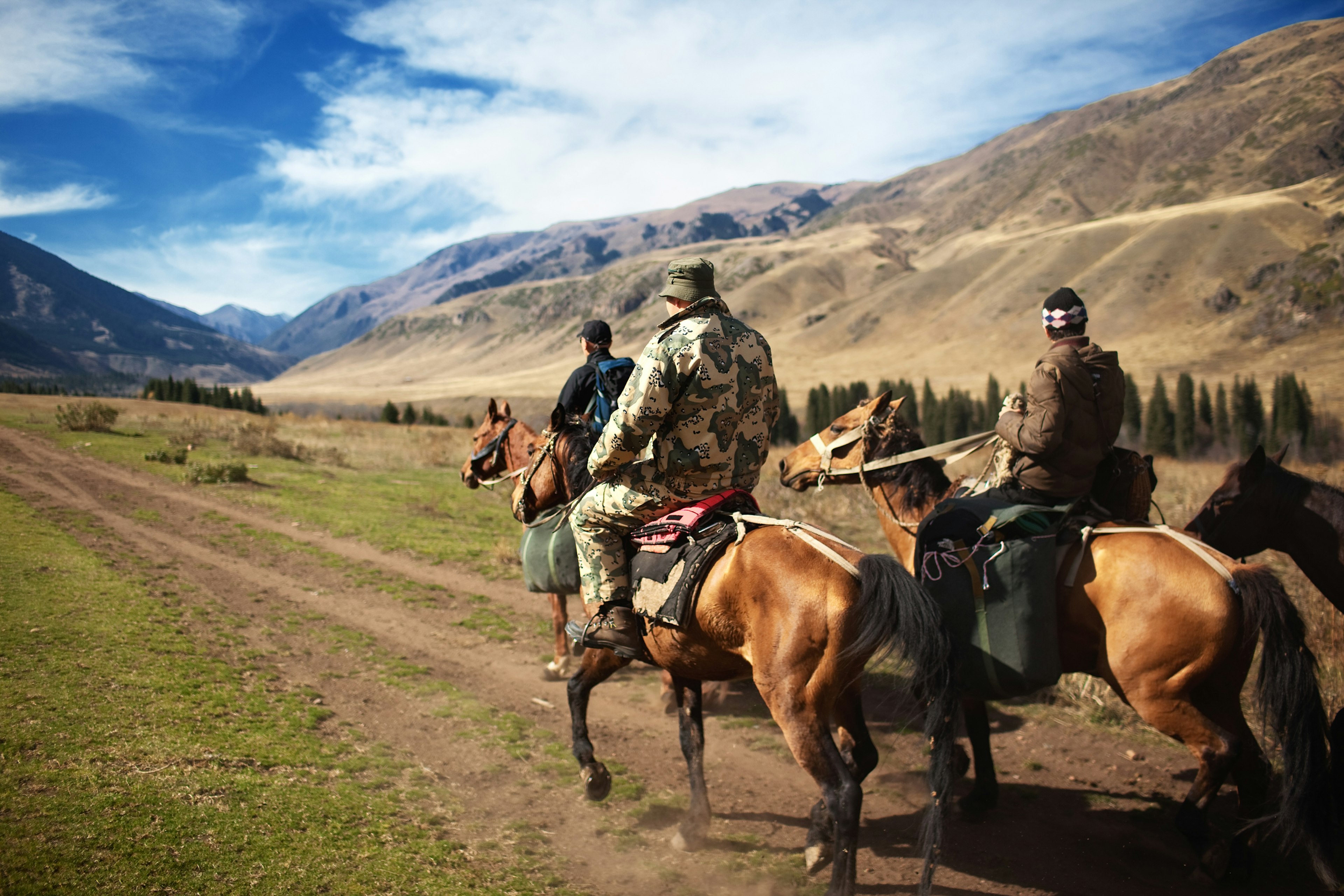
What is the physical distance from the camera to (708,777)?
6059 millimetres

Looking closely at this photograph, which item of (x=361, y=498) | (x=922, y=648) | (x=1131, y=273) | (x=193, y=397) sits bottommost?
(x=361, y=498)

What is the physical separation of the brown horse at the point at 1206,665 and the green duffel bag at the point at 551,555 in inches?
152

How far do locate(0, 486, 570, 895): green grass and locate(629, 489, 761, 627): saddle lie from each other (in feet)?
5.86

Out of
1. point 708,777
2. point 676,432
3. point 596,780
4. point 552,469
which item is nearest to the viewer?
point 676,432

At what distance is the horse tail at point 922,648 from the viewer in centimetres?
386

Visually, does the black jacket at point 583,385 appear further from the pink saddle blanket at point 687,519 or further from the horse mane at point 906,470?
the pink saddle blanket at point 687,519

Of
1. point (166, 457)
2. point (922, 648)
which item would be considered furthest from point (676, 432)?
point (166, 457)

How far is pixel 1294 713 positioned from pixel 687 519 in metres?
3.83

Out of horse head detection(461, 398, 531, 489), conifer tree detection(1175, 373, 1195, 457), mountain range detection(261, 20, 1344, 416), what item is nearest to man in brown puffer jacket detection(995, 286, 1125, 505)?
horse head detection(461, 398, 531, 489)

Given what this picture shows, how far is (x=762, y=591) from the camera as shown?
4.12 m

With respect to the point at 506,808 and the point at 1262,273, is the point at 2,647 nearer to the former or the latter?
the point at 506,808

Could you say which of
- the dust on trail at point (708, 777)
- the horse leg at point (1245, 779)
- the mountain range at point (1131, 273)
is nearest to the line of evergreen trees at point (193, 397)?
the dust on trail at point (708, 777)

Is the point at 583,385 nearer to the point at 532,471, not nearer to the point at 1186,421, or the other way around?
the point at 532,471

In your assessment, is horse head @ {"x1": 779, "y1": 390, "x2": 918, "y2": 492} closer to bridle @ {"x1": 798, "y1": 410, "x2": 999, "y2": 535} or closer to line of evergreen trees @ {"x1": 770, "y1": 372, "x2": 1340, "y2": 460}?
bridle @ {"x1": 798, "y1": 410, "x2": 999, "y2": 535}
